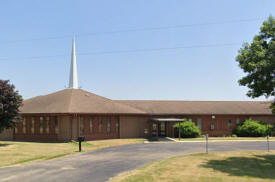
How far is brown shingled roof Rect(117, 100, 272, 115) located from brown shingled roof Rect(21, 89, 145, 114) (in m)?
4.55

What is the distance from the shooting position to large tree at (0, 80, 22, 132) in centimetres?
2333

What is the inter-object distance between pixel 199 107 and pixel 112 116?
536 inches

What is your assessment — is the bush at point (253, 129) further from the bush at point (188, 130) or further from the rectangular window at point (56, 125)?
the rectangular window at point (56, 125)

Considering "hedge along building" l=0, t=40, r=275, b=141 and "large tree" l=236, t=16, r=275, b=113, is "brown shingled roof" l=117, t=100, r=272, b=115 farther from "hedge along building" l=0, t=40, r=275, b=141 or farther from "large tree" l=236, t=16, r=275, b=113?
"large tree" l=236, t=16, r=275, b=113

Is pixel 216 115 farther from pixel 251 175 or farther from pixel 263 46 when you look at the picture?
pixel 251 175

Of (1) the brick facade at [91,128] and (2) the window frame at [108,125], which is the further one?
(2) the window frame at [108,125]

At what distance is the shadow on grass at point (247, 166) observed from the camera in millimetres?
12773

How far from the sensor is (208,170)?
1327 centimetres

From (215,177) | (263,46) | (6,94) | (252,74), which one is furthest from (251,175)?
(6,94)

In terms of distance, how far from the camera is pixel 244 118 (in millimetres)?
37781

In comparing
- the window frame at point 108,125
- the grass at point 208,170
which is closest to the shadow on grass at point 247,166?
the grass at point 208,170

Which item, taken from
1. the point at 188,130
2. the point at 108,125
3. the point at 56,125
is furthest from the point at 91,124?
the point at 188,130

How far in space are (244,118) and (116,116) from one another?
1787 cm

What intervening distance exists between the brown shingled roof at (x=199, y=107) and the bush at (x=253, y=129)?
2207 millimetres
